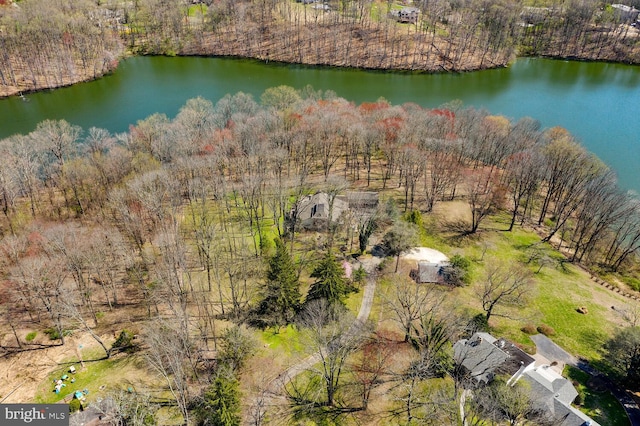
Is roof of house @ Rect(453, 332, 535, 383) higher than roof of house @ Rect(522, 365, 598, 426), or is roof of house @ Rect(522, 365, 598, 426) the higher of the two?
roof of house @ Rect(453, 332, 535, 383)

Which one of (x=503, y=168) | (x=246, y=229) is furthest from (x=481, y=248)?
(x=246, y=229)

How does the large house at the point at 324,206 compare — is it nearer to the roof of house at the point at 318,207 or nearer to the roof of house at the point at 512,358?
the roof of house at the point at 318,207

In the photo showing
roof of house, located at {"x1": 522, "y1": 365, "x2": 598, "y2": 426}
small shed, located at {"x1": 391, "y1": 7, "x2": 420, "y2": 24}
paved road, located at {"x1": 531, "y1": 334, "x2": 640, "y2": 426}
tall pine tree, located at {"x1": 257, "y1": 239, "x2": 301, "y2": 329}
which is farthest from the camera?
small shed, located at {"x1": 391, "y1": 7, "x2": 420, "y2": 24}

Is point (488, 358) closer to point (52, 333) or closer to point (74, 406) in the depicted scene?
point (74, 406)

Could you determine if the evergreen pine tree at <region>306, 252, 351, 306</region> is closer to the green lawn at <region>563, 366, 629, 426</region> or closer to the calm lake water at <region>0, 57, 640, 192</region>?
the green lawn at <region>563, 366, 629, 426</region>

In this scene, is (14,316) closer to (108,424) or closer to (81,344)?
(81,344)

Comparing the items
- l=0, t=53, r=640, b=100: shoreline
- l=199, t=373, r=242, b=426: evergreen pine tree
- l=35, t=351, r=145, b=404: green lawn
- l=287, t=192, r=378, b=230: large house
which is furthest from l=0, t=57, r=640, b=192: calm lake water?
l=199, t=373, r=242, b=426: evergreen pine tree
